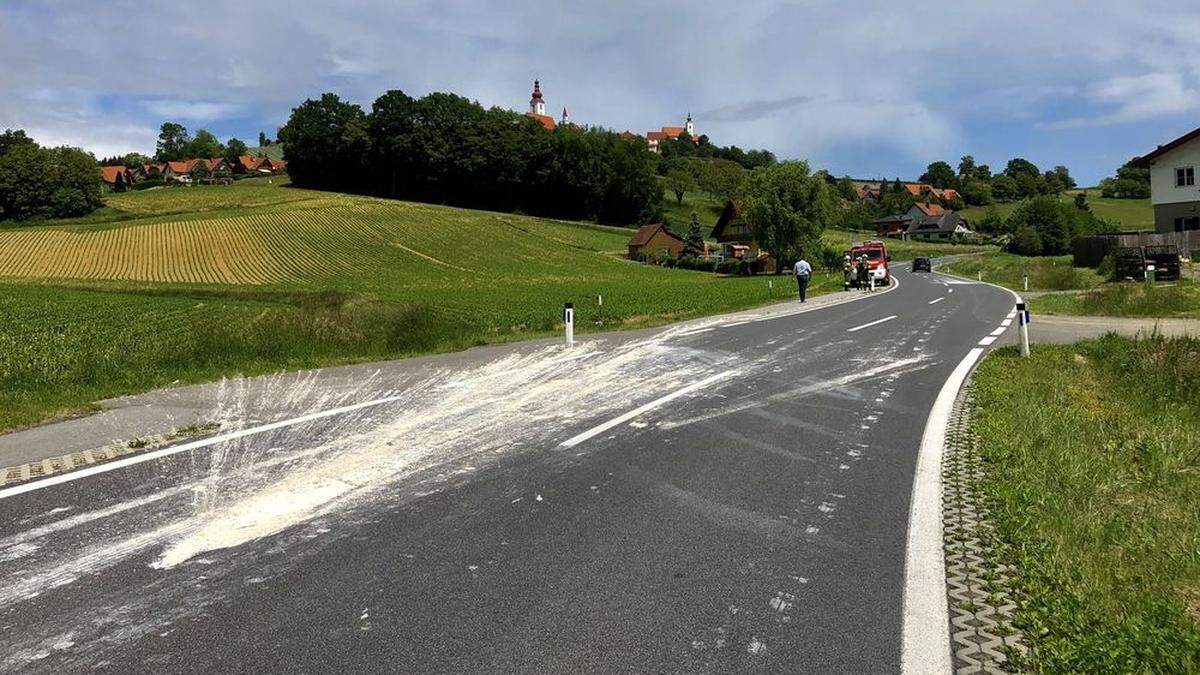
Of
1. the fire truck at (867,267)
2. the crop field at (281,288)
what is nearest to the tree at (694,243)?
the crop field at (281,288)

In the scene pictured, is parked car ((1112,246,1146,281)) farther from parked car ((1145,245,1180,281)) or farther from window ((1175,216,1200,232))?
window ((1175,216,1200,232))

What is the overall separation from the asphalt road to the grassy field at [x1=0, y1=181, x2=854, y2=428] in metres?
4.55

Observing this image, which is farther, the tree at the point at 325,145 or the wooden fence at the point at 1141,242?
the tree at the point at 325,145

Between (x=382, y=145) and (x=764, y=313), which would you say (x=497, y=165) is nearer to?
(x=382, y=145)

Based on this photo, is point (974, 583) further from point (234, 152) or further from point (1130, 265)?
point (234, 152)

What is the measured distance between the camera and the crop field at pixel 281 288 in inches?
533

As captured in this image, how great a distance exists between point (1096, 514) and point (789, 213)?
248 feet

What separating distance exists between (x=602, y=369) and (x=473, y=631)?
29.0 feet

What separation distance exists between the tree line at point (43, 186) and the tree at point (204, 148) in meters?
108

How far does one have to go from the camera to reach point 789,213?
7775 centimetres

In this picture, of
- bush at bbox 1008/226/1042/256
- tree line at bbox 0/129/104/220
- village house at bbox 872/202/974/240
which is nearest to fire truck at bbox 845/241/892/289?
bush at bbox 1008/226/1042/256

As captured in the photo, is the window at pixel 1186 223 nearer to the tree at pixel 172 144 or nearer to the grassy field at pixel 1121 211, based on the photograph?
the grassy field at pixel 1121 211

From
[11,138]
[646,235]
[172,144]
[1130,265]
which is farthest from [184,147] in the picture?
[1130,265]

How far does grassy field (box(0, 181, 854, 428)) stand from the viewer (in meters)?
13.5
